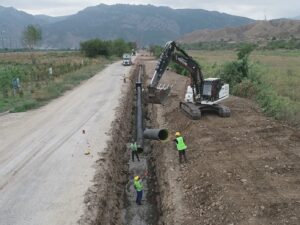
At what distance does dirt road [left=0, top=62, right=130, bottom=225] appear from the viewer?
44.0 feet

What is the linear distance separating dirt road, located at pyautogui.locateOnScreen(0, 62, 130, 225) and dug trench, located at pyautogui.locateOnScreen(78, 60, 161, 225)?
0.37 m

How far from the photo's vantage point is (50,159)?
60.1 feet

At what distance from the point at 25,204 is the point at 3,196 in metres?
1.19

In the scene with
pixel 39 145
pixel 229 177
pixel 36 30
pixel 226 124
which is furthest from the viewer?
pixel 36 30

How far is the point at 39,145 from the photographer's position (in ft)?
67.4

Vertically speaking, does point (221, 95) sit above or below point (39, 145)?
above

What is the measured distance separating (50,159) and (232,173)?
24.7 ft

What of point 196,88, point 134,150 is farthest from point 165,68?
point 134,150

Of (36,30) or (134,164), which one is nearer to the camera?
(134,164)

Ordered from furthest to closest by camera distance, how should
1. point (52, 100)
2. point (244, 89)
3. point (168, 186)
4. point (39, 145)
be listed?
point (52, 100)
point (244, 89)
point (39, 145)
point (168, 186)

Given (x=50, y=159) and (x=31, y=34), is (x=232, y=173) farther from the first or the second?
(x=31, y=34)

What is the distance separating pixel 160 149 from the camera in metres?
20.8

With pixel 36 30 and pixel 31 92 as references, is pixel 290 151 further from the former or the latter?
pixel 36 30

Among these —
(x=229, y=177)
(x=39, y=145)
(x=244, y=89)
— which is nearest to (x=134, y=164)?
(x=39, y=145)
